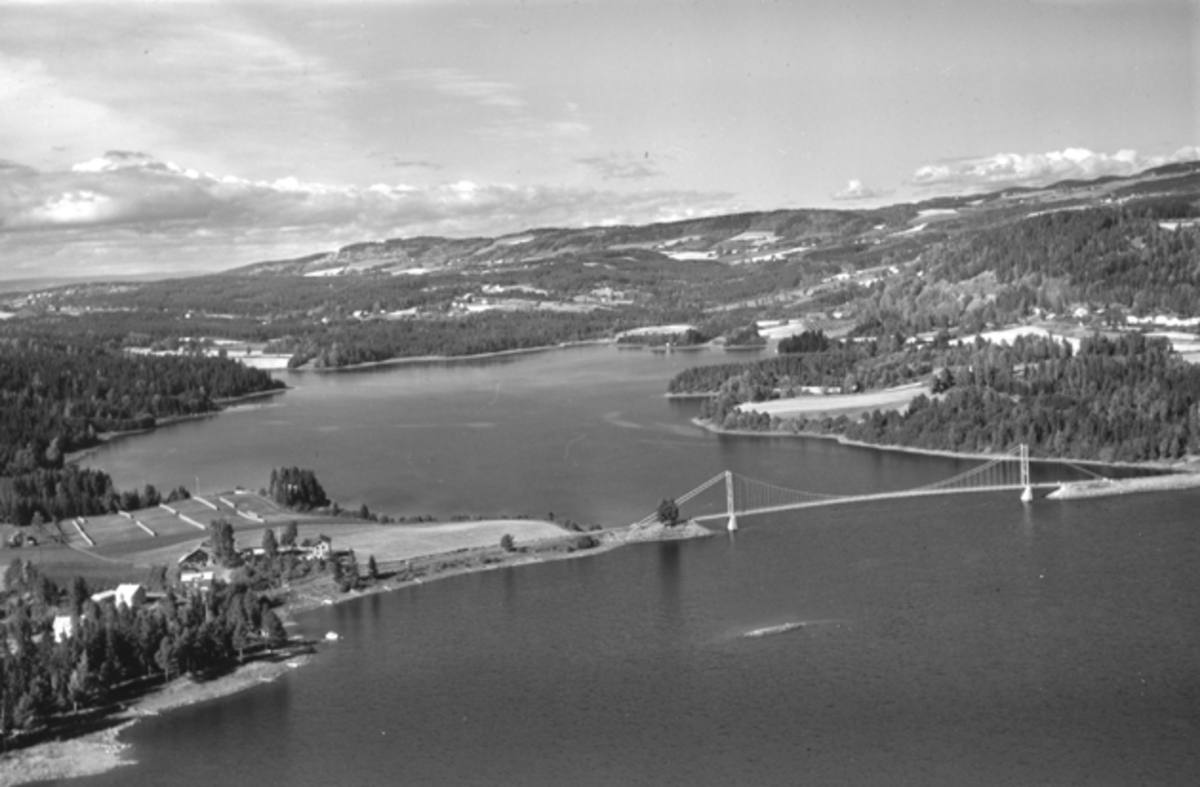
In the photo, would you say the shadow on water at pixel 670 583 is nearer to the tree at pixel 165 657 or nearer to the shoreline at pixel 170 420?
the tree at pixel 165 657

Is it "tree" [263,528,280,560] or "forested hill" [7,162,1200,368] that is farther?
"forested hill" [7,162,1200,368]

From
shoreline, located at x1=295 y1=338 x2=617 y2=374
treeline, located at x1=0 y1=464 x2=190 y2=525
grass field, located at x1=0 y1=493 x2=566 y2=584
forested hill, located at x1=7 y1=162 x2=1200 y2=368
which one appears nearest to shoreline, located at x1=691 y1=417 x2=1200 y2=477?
grass field, located at x1=0 y1=493 x2=566 y2=584

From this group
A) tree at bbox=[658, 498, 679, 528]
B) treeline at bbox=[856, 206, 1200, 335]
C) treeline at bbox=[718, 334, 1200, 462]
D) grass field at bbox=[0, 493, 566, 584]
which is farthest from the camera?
treeline at bbox=[856, 206, 1200, 335]

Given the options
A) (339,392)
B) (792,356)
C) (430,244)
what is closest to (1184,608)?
(792,356)

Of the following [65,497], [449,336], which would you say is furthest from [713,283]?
[65,497]

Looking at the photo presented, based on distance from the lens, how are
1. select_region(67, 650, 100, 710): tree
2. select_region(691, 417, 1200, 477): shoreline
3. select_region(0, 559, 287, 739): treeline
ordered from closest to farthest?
select_region(0, 559, 287, 739): treeline
select_region(67, 650, 100, 710): tree
select_region(691, 417, 1200, 477): shoreline

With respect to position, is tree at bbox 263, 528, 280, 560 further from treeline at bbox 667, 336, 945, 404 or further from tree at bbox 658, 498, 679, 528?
treeline at bbox 667, 336, 945, 404

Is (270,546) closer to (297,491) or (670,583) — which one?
(297,491)
